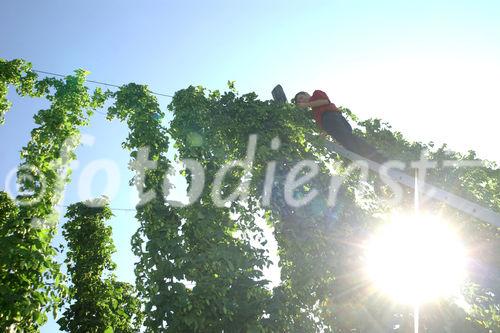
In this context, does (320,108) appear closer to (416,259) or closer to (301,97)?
(301,97)

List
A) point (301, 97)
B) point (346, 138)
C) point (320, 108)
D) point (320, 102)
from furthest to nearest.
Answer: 1. point (301, 97)
2. point (320, 108)
3. point (320, 102)
4. point (346, 138)

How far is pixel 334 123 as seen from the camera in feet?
31.0

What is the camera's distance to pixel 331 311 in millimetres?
7465

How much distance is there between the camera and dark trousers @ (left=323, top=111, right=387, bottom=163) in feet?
29.4

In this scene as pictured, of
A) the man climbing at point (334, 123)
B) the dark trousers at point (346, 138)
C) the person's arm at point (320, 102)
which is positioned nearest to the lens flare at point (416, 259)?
the dark trousers at point (346, 138)

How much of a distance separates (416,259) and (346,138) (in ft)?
10.5

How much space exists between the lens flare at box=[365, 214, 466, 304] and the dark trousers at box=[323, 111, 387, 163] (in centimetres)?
164

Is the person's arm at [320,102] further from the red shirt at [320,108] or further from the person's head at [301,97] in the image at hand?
the person's head at [301,97]

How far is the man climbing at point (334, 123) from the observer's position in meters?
8.99

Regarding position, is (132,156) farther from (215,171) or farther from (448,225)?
(448,225)

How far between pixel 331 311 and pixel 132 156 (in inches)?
205

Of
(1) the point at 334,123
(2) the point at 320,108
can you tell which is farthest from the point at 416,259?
(2) the point at 320,108

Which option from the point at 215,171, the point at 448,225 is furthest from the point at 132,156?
the point at 448,225

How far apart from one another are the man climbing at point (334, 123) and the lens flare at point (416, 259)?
176cm
